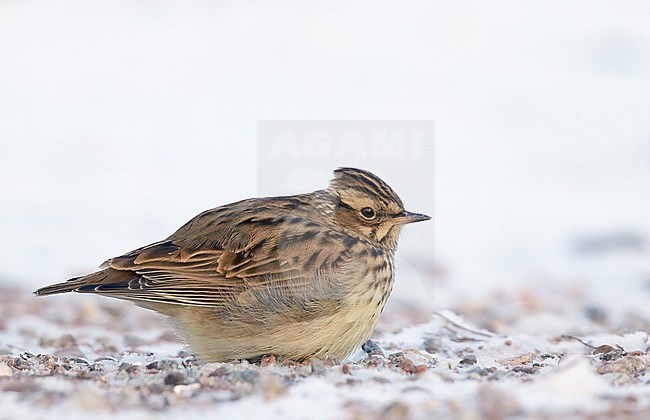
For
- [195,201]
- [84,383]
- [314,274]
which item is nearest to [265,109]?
[195,201]

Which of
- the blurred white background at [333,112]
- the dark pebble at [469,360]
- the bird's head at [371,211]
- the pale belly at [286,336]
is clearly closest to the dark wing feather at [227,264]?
the pale belly at [286,336]

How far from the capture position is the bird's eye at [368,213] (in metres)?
8.46

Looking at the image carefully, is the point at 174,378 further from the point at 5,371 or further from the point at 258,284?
the point at 258,284

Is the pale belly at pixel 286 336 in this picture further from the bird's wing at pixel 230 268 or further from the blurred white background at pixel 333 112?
the blurred white background at pixel 333 112

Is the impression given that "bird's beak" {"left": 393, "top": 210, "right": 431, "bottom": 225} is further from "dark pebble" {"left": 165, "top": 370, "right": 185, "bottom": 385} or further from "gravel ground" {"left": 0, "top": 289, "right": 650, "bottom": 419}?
"dark pebble" {"left": 165, "top": 370, "right": 185, "bottom": 385}

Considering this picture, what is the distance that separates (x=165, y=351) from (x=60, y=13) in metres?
14.3

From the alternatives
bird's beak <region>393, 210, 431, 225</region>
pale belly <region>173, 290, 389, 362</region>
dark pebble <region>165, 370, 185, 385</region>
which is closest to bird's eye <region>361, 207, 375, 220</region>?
bird's beak <region>393, 210, 431, 225</region>

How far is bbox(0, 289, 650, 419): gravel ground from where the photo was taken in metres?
5.51

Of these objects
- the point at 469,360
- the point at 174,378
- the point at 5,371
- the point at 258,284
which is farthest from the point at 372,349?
the point at 5,371

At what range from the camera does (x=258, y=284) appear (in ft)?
25.0

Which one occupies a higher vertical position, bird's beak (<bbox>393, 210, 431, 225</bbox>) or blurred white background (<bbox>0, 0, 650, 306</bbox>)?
blurred white background (<bbox>0, 0, 650, 306</bbox>)

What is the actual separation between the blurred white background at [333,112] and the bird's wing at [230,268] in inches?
208

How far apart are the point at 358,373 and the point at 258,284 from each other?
1.25 m

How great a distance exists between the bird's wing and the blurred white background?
5.29 m
